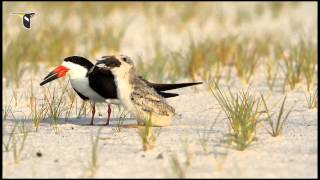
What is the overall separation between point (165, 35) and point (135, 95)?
6.34 metres

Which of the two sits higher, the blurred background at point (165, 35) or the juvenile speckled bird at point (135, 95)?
the blurred background at point (165, 35)

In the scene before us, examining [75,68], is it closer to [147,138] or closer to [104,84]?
[104,84]

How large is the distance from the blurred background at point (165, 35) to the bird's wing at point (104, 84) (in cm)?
228

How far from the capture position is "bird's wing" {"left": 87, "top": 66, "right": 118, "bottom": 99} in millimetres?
4965

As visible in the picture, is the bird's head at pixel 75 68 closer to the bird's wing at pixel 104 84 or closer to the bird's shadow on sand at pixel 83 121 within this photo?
the bird's wing at pixel 104 84

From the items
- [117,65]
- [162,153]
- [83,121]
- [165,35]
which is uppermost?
[165,35]

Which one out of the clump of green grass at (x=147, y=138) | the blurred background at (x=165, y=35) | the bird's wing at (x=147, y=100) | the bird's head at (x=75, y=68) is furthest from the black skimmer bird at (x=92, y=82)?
the blurred background at (x=165, y=35)

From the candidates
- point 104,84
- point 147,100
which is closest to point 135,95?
point 147,100

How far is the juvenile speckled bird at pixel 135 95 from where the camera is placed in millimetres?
4953

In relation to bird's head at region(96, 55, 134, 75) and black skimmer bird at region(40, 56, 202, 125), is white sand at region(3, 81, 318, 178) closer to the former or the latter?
black skimmer bird at region(40, 56, 202, 125)

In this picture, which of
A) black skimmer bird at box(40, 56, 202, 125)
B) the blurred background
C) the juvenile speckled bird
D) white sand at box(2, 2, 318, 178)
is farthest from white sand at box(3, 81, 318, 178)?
the blurred background

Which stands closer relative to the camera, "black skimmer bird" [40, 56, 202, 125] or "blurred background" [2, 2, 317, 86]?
"black skimmer bird" [40, 56, 202, 125]

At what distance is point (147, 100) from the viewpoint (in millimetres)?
4977

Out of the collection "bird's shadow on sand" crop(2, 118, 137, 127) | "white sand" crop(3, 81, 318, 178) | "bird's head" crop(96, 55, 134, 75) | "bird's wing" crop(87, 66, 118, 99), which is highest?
"bird's head" crop(96, 55, 134, 75)
